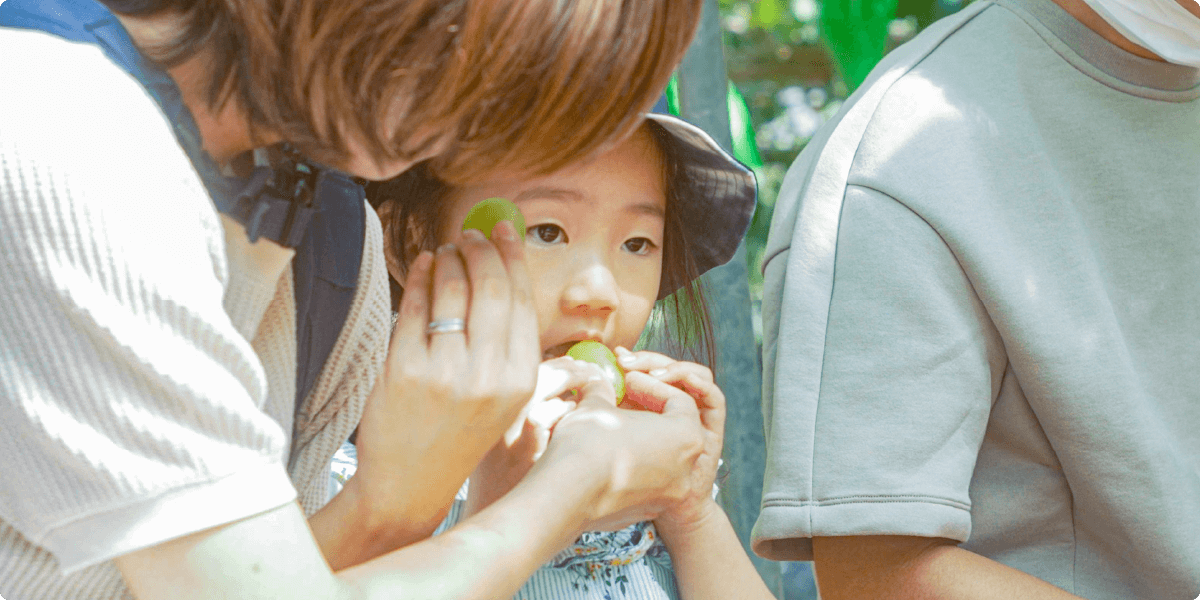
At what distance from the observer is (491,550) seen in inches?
32.3

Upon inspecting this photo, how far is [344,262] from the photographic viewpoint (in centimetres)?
102

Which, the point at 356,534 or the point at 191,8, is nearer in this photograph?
the point at 191,8

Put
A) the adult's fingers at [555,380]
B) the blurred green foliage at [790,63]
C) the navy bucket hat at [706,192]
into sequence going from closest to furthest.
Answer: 1. the adult's fingers at [555,380]
2. the navy bucket hat at [706,192]
3. the blurred green foliage at [790,63]

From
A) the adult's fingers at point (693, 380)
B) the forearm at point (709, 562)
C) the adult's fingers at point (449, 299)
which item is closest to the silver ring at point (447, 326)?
the adult's fingers at point (449, 299)

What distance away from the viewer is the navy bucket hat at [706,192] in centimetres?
124

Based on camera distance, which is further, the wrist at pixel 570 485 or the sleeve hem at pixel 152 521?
the wrist at pixel 570 485

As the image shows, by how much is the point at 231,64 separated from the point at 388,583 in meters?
0.43

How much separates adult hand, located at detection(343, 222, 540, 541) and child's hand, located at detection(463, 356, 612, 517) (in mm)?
112

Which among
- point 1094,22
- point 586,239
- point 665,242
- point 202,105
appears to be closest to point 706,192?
point 665,242

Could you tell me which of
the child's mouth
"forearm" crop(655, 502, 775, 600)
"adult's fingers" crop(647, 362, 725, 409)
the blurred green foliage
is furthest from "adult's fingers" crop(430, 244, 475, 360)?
the blurred green foliage

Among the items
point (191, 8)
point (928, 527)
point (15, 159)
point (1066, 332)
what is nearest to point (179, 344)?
point (15, 159)

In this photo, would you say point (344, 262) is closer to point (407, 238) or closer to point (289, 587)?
point (407, 238)

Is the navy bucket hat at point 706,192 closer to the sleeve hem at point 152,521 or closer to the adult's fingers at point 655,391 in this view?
the adult's fingers at point 655,391

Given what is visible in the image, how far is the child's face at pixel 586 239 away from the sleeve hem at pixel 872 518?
286mm
